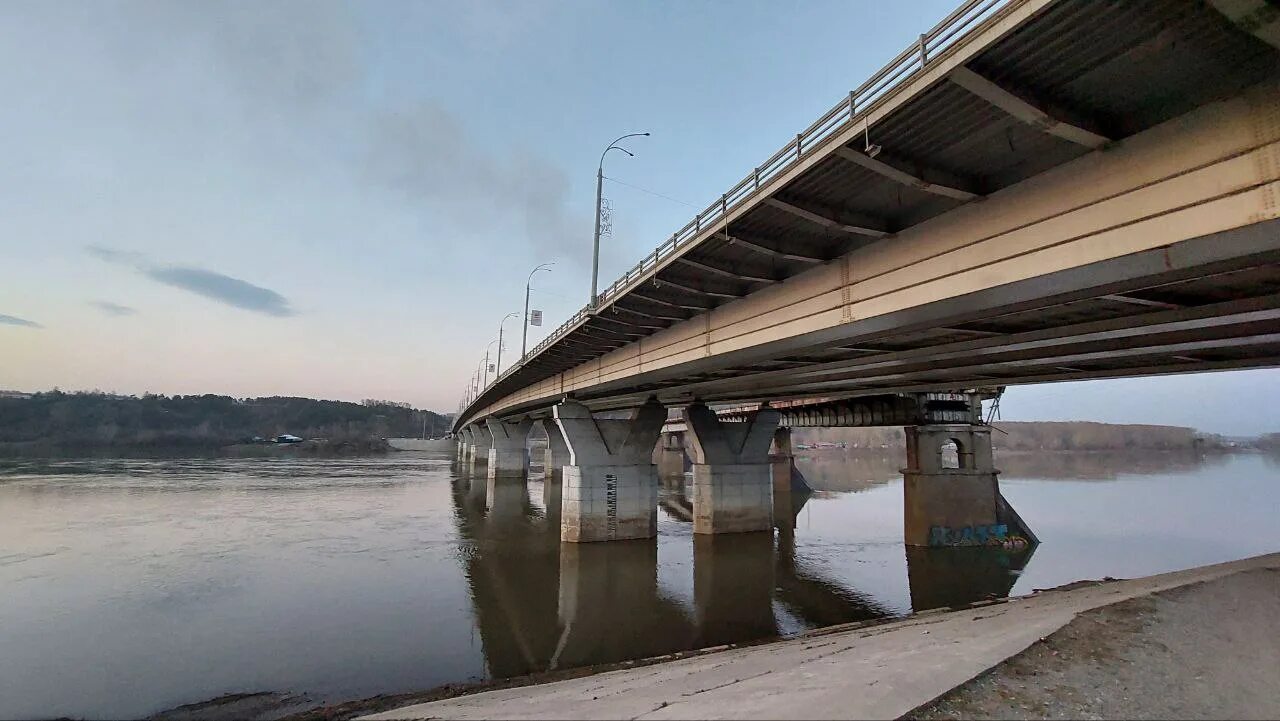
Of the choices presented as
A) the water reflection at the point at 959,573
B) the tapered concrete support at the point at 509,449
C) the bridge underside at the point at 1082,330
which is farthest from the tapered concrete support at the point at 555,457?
the bridge underside at the point at 1082,330

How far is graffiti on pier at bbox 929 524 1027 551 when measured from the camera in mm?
28750

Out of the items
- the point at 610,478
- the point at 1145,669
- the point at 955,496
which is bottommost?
the point at 955,496

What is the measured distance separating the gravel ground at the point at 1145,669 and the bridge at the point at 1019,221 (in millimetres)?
4923

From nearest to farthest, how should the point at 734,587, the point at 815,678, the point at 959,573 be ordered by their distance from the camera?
1. the point at 815,678
2. the point at 734,587
3. the point at 959,573

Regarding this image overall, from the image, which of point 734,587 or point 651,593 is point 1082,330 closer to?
point 734,587

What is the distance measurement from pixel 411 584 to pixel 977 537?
1059 inches

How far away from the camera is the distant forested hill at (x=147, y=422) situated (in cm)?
13712

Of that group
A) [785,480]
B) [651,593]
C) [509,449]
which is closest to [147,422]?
[509,449]

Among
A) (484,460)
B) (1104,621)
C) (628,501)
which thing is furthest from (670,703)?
(484,460)

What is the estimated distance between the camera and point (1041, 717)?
215 inches

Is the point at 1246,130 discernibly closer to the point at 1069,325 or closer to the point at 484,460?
the point at 1069,325

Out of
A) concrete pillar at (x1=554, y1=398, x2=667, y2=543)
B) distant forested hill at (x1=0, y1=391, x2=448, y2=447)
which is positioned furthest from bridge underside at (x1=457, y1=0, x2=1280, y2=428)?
distant forested hill at (x1=0, y1=391, x2=448, y2=447)

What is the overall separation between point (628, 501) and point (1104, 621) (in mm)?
22756

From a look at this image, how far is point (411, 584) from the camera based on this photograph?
2077cm
